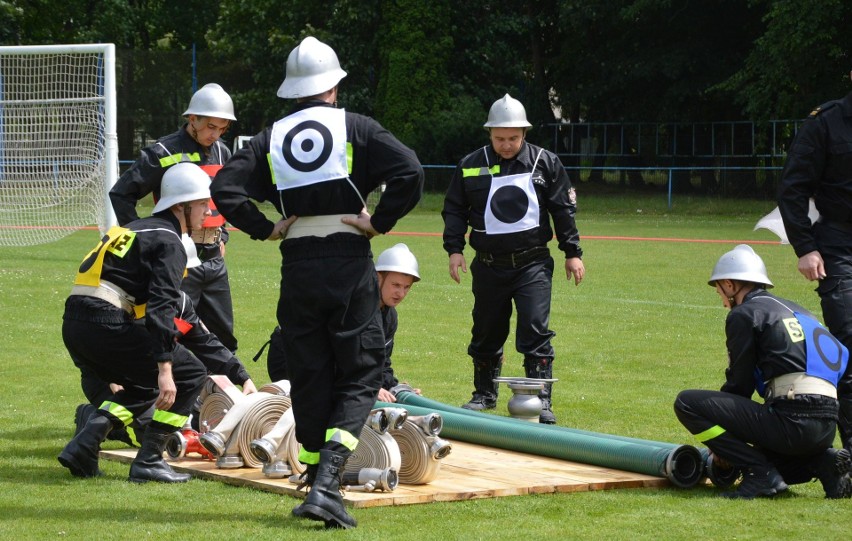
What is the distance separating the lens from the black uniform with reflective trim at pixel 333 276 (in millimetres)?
6031

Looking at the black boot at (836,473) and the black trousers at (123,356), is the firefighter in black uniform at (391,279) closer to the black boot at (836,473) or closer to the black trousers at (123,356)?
the black trousers at (123,356)

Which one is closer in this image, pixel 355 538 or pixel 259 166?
pixel 355 538

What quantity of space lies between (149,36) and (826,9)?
106 feet

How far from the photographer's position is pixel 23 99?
59.9 ft

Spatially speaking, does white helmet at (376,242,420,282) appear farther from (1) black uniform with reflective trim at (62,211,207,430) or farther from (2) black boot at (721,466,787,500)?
(2) black boot at (721,466,787,500)

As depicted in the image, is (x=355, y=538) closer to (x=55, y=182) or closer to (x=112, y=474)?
(x=112, y=474)

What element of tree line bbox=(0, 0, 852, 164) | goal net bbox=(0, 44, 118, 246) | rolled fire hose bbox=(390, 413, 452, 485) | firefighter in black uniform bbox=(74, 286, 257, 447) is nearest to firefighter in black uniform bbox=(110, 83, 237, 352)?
firefighter in black uniform bbox=(74, 286, 257, 447)

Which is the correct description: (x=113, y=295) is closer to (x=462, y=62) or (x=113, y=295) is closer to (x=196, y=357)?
(x=196, y=357)

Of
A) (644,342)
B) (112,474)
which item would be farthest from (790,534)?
(644,342)

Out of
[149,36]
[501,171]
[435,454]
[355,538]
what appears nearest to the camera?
[355,538]

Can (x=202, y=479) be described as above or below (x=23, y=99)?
below

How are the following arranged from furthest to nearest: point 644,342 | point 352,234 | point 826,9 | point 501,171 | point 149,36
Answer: point 149,36, point 826,9, point 644,342, point 501,171, point 352,234

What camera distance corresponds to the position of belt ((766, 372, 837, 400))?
6.52 meters

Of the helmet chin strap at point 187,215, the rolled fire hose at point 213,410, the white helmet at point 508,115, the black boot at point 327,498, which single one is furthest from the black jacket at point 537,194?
the black boot at point 327,498
